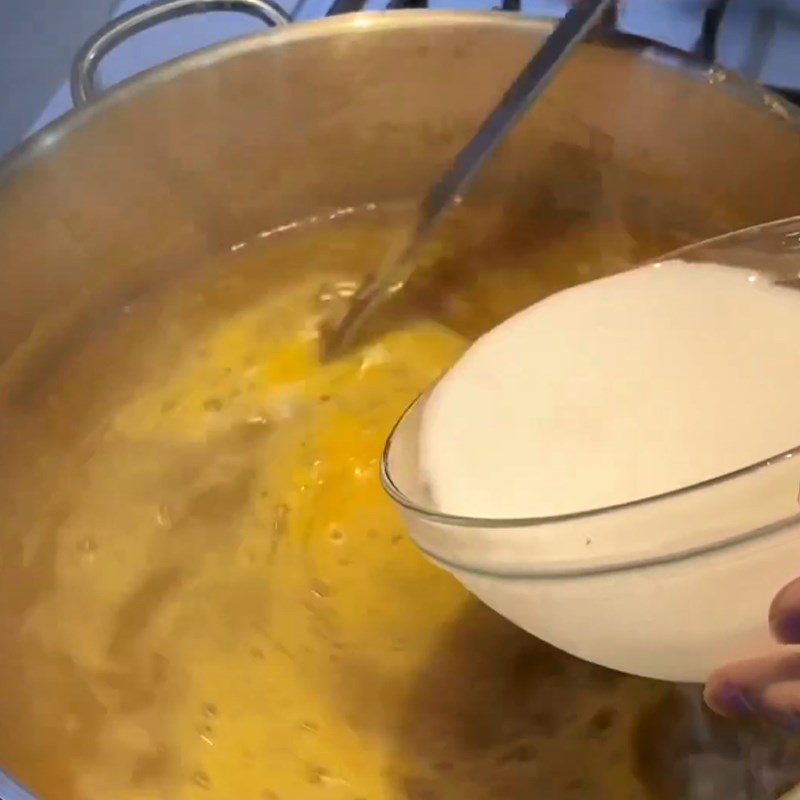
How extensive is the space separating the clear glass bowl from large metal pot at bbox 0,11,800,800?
0.29 meters

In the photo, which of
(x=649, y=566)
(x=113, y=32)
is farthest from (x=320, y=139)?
(x=649, y=566)

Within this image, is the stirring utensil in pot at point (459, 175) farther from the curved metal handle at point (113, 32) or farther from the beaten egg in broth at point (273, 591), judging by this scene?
the curved metal handle at point (113, 32)

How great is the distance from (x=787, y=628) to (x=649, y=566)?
0.20ft

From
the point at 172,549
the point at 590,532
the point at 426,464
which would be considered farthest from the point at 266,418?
the point at 590,532

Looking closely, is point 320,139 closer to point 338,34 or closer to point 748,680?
point 338,34

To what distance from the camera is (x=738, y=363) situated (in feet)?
1.46

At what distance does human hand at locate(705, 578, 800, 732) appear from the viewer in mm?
392

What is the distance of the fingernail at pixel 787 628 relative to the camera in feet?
1.22

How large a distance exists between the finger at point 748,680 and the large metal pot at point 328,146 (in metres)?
0.30

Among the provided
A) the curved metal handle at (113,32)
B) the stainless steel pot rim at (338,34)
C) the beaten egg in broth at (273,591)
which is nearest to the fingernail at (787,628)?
the beaten egg in broth at (273,591)

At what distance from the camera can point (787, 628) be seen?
1.23ft

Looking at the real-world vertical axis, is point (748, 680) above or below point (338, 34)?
below

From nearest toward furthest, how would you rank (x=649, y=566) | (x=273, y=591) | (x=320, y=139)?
(x=649, y=566) → (x=273, y=591) → (x=320, y=139)

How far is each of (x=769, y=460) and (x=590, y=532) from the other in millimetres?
61
